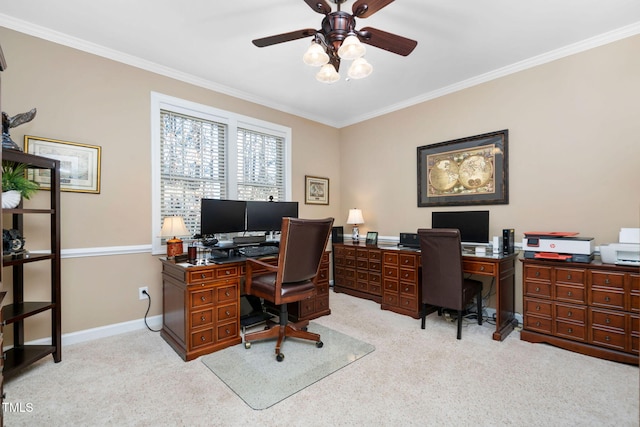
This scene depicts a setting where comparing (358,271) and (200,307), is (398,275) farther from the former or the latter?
(200,307)

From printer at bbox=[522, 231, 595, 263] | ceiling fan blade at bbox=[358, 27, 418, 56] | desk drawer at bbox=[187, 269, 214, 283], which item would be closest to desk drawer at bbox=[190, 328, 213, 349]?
desk drawer at bbox=[187, 269, 214, 283]

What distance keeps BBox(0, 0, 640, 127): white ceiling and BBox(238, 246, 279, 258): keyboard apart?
1.98m

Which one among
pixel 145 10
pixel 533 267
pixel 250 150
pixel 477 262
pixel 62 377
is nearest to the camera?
pixel 62 377

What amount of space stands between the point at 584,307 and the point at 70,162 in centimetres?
472

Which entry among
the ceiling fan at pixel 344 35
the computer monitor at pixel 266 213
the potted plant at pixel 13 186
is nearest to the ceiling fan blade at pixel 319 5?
the ceiling fan at pixel 344 35

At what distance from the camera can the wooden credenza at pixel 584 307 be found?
2.34 metres

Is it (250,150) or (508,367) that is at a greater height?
(250,150)

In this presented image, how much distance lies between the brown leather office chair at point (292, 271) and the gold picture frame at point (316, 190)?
6.86ft

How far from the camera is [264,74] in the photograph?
3.40 m

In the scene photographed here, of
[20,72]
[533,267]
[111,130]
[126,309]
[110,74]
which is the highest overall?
[110,74]

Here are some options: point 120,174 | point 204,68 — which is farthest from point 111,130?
point 204,68

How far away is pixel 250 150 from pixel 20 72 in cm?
224

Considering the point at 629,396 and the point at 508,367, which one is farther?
the point at 508,367

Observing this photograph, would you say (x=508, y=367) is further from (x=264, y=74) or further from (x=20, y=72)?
(x=20, y=72)
